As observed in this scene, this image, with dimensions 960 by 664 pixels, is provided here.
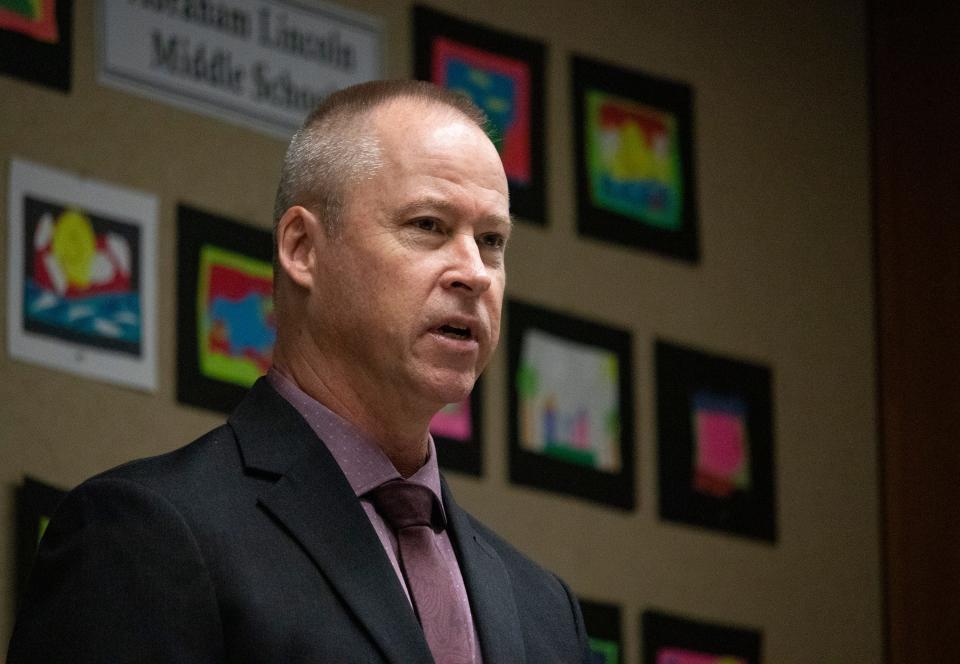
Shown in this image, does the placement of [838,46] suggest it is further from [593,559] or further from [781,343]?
[593,559]

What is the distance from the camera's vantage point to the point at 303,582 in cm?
206

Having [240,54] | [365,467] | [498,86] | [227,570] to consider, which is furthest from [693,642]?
[227,570]

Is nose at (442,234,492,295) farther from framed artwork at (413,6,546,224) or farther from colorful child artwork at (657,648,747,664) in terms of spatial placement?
colorful child artwork at (657,648,747,664)

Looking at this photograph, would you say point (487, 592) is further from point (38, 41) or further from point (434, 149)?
point (38, 41)

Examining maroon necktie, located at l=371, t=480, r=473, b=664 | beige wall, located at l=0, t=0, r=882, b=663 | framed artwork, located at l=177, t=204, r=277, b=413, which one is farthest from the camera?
beige wall, located at l=0, t=0, r=882, b=663

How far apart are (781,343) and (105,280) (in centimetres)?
175

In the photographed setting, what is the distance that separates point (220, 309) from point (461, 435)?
60 cm

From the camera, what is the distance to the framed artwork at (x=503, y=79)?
3.83m

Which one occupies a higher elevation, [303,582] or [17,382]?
[17,382]

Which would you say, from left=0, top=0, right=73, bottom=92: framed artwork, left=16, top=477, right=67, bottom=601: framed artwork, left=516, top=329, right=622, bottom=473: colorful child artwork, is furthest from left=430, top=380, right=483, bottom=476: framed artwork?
left=0, top=0, right=73, bottom=92: framed artwork

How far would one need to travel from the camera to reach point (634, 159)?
13.6 ft

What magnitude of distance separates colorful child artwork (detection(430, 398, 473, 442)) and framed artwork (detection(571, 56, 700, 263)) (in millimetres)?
549

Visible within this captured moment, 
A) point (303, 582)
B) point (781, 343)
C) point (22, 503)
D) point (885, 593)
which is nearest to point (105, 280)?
point (22, 503)

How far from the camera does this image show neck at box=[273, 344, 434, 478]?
2287 millimetres
